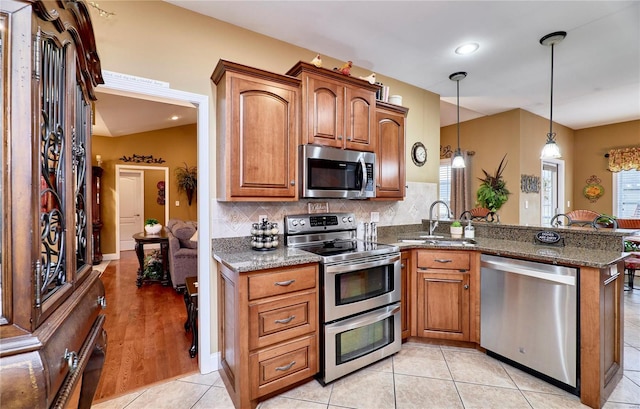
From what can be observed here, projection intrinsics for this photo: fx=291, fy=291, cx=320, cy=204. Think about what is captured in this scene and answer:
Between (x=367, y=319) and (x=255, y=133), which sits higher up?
(x=255, y=133)

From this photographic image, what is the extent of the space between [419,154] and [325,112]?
5.80 ft

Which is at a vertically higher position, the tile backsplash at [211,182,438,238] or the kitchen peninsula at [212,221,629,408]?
the tile backsplash at [211,182,438,238]

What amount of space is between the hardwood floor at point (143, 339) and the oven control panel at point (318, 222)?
1.36 meters

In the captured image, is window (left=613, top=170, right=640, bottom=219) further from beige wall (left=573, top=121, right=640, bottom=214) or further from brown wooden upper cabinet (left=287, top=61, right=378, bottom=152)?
brown wooden upper cabinet (left=287, top=61, right=378, bottom=152)

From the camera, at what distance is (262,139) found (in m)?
2.15

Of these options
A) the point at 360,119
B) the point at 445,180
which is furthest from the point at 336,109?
the point at 445,180

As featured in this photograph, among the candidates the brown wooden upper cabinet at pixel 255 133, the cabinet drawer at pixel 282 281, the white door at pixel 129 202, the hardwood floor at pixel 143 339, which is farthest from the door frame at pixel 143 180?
the cabinet drawer at pixel 282 281

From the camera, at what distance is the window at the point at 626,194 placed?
213 inches

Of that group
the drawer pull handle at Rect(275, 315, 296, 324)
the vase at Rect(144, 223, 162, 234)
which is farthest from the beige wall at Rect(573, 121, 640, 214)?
the vase at Rect(144, 223, 162, 234)

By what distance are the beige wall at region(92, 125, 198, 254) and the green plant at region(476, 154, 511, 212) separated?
223 inches

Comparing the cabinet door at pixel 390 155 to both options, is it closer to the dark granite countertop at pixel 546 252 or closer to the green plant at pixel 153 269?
the dark granite countertop at pixel 546 252

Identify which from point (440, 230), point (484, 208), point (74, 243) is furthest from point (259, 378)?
point (484, 208)

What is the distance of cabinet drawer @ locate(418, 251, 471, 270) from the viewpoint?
8.11 feet

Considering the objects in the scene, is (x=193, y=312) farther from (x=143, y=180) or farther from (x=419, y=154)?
(x=143, y=180)
